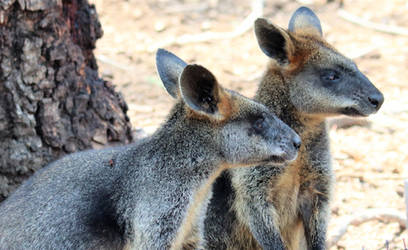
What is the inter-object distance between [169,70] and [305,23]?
146 cm

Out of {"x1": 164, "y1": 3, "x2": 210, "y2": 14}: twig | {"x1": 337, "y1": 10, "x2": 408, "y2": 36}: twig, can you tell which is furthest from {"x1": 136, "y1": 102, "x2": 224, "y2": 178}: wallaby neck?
{"x1": 337, "y1": 10, "x2": 408, "y2": 36}: twig

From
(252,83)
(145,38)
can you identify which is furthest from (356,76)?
(145,38)

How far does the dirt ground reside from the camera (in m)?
7.10

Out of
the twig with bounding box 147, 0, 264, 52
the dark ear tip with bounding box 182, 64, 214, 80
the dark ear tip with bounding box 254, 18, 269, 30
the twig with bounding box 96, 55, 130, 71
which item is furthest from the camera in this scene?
the twig with bounding box 147, 0, 264, 52

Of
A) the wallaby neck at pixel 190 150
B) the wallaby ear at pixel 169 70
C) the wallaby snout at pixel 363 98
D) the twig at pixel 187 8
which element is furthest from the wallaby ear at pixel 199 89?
the twig at pixel 187 8

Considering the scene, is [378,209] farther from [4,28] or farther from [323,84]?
[4,28]

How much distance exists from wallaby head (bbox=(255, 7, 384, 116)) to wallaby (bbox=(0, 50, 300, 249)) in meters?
0.64

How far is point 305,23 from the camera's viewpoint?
6.00 metres

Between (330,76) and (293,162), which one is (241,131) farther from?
(330,76)

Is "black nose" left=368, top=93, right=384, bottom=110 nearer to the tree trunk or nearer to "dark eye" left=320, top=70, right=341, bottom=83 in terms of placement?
"dark eye" left=320, top=70, right=341, bottom=83

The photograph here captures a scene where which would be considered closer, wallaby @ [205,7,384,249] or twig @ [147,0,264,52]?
wallaby @ [205,7,384,249]

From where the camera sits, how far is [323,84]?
17.7 ft

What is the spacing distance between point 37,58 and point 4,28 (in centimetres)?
35

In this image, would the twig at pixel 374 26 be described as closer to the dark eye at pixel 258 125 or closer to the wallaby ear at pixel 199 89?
the dark eye at pixel 258 125
